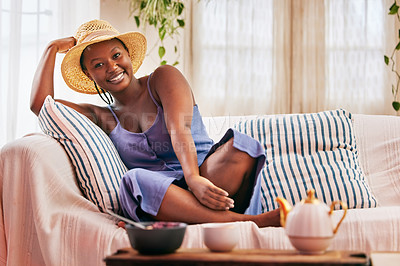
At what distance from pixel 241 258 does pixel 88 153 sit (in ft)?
2.90

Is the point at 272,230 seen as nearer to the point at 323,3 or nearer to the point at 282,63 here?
the point at 282,63

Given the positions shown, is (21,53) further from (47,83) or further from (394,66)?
(394,66)

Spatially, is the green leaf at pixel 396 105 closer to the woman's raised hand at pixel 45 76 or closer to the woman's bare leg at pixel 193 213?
the woman's bare leg at pixel 193 213

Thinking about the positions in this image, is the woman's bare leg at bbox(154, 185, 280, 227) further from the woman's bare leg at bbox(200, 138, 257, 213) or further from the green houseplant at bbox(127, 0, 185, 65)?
the green houseplant at bbox(127, 0, 185, 65)

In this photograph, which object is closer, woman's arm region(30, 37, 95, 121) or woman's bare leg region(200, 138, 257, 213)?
woman's bare leg region(200, 138, 257, 213)

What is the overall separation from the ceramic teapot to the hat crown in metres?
1.21

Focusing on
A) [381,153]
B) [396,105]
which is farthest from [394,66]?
[381,153]

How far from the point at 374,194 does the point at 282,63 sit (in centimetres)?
148

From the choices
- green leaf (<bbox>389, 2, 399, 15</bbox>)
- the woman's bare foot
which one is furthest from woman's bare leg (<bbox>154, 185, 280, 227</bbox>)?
green leaf (<bbox>389, 2, 399, 15</bbox>)

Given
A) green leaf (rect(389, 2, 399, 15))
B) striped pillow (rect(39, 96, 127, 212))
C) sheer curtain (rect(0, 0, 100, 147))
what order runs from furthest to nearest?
green leaf (rect(389, 2, 399, 15)) → sheer curtain (rect(0, 0, 100, 147)) → striped pillow (rect(39, 96, 127, 212))

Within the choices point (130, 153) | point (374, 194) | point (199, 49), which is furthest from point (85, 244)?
point (199, 49)

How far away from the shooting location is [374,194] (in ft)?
6.31

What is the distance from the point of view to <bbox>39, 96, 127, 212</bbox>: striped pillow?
1608mm

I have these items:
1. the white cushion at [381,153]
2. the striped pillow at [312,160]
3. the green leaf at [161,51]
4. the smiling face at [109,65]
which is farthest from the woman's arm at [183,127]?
the green leaf at [161,51]
